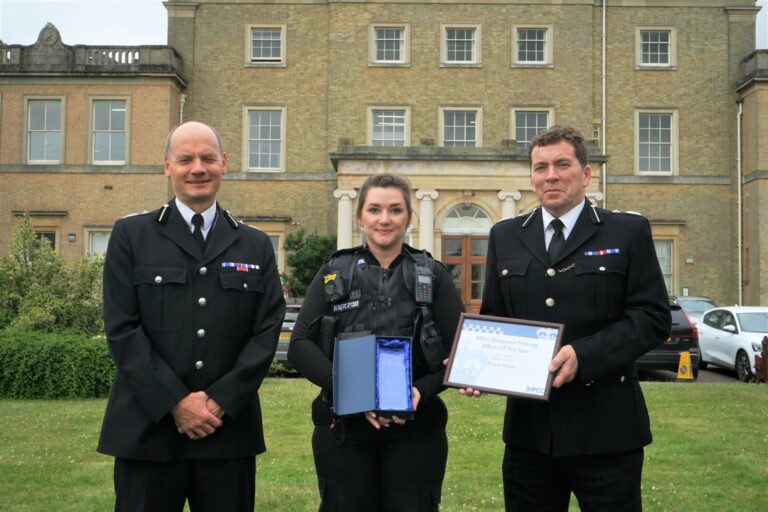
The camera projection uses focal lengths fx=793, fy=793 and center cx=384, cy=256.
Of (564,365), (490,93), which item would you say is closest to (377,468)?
(564,365)

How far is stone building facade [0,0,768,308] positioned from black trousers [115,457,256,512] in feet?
96.9

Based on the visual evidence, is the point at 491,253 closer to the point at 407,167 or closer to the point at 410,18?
the point at 407,167

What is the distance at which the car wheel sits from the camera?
1612 centimetres

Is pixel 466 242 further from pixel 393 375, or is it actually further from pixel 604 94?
pixel 393 375

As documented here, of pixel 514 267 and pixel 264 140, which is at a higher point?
pixel 264 140

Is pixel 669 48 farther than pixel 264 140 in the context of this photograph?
Yes

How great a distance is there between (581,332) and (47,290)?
42.1 ft

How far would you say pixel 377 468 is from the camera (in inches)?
159

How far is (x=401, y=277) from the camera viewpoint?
4184 mm

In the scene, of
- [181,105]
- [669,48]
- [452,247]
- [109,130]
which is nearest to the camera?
[452,247]

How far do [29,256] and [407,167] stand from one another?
16143 millimetres

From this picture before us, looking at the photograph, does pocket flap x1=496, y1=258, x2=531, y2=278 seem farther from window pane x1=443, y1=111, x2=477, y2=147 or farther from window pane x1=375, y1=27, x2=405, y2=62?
window pane x1=375, y1=27, x2=405, y2=62

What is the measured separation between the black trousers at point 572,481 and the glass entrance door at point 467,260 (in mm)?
25220

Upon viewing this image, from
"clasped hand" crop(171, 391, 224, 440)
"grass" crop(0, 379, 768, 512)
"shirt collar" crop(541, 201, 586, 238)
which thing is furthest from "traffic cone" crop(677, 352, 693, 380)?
"clasped hand" crop(171, 391, 224, 440)
